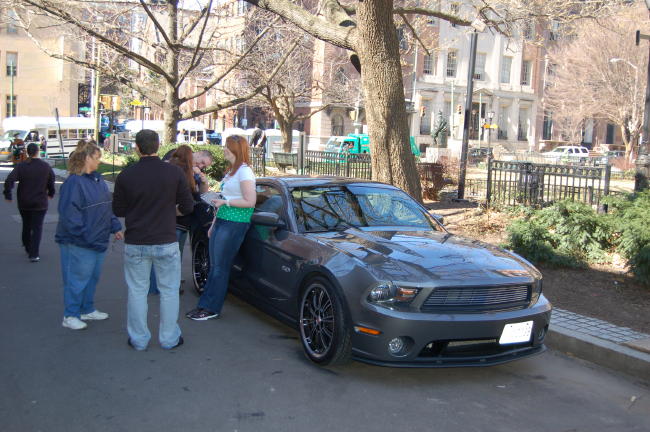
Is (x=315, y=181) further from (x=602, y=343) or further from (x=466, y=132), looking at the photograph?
(x=466, y=132)

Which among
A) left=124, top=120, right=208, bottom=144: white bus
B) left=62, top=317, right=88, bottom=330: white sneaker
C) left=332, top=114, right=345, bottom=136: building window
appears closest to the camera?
left=62, top=317, right=88, bottom=330: white sneaker

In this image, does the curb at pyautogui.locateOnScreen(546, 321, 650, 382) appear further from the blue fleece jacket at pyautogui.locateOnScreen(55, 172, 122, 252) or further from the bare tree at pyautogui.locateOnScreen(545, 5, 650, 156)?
the bare tree at pyautogui.locateOnScreen(545, 5, 650, 156)

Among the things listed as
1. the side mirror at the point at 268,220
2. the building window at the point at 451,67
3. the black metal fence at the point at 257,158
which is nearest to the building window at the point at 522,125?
the building window at the point at 451,67

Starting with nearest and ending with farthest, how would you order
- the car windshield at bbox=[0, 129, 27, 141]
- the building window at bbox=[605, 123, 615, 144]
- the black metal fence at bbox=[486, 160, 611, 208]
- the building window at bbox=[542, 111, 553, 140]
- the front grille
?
the front grille < the black metal fence at bbox=[486, 160, 611, 208] < the car windshield at bbox=[0, 129, 27, 141] < the building window at bbox=[542, 111, 553, 140] < the building window at bbox=[605, 123, 615, 144]

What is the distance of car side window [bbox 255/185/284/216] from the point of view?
6258 millimetres

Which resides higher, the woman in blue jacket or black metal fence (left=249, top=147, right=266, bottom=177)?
black metal fence (left=249, top=147, right=266, bottom=177)

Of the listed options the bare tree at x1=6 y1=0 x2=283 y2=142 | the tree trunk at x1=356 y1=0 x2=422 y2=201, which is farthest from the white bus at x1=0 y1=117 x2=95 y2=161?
the tree trunk at x1=356 y1=0 x2=422 y2=201

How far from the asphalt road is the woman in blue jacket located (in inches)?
15.3

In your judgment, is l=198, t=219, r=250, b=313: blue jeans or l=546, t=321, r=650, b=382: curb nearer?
l=546, t=321, r=650, b=382: curb

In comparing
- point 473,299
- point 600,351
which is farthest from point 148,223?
point 600,351

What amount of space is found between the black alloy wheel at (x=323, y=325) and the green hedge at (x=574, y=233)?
438cm

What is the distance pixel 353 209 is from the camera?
6.18 metres

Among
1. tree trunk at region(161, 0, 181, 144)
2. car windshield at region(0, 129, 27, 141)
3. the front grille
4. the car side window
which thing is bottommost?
the front grille

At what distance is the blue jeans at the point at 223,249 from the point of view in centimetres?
609
